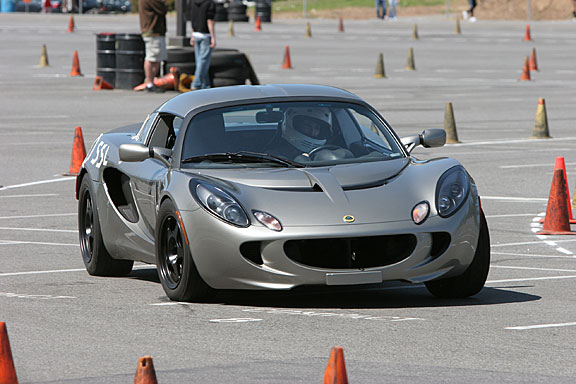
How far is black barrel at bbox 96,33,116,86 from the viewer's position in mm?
29172

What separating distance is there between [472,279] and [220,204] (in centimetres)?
171

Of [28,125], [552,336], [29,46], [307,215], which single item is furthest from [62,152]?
[29,46]

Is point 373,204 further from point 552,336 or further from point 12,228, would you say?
point 12,228

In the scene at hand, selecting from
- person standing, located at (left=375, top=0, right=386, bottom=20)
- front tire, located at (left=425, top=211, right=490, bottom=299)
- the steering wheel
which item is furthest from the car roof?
person standing, located at (left=375, top=0, right=386, bottom=20)

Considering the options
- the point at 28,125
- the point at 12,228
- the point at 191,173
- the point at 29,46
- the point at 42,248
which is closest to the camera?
the point at 191,173

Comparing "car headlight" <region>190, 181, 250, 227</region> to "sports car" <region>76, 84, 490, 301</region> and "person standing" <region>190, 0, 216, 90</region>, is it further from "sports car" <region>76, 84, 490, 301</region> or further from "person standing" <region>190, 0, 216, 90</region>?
"person standing" <region>190, 0, 216, 90</region>

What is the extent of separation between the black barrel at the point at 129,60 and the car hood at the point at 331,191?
20.4m

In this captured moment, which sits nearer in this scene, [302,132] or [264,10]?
[302,132]

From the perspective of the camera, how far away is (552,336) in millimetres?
7277

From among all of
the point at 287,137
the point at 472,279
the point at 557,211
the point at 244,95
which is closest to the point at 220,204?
the point at 287,137

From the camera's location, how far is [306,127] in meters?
9.27

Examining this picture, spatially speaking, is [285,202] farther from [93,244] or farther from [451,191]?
[93,244]

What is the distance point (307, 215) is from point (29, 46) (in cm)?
3812

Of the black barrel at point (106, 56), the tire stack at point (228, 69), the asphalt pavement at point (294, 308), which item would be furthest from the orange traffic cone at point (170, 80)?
the asphalt pavement at point (294, 308)
